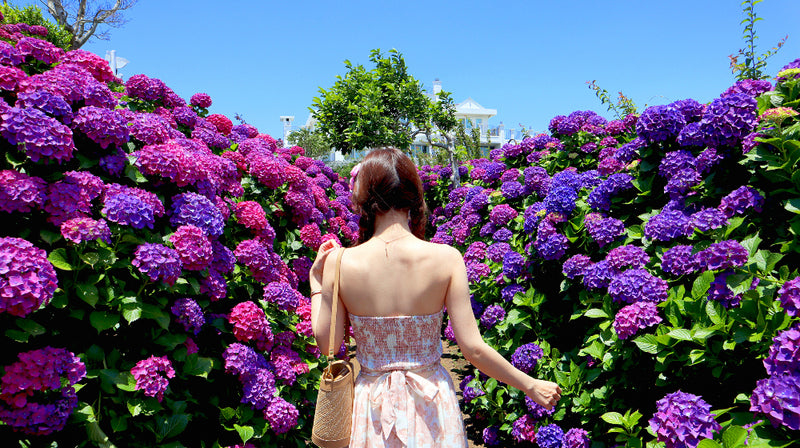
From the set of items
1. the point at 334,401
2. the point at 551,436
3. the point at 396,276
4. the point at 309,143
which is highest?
the point at 309,143

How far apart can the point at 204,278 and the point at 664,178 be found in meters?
2.58

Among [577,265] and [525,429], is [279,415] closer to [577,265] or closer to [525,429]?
[525,429]

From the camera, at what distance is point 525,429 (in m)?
3.03

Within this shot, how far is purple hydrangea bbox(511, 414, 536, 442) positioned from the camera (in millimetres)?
2998

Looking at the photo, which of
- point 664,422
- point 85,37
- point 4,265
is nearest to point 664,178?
point 664,422

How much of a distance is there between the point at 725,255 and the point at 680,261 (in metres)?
0.22

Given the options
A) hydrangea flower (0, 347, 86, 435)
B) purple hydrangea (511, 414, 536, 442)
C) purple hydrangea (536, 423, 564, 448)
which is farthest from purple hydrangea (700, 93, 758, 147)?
hydrangea flower (0, 347, 86, 435)

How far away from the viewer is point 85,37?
53.0ft

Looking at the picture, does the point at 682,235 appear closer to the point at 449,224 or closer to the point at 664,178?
the point at 664,178

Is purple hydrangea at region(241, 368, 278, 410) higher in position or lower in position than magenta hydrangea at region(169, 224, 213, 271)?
lower

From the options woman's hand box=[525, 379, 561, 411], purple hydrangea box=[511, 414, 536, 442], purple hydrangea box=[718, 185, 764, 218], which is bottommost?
purple hydrangea box=[511, 414, 536, 442]

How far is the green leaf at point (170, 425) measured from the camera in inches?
77.4

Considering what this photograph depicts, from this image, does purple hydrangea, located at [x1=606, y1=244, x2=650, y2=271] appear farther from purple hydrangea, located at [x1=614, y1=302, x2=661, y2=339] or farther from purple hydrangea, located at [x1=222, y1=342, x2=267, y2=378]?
purple hydrangea, located at [x1=222, y1=342, x2=267, y2=378]

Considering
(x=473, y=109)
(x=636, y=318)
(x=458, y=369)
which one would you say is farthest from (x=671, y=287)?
(x=473, y=109)
